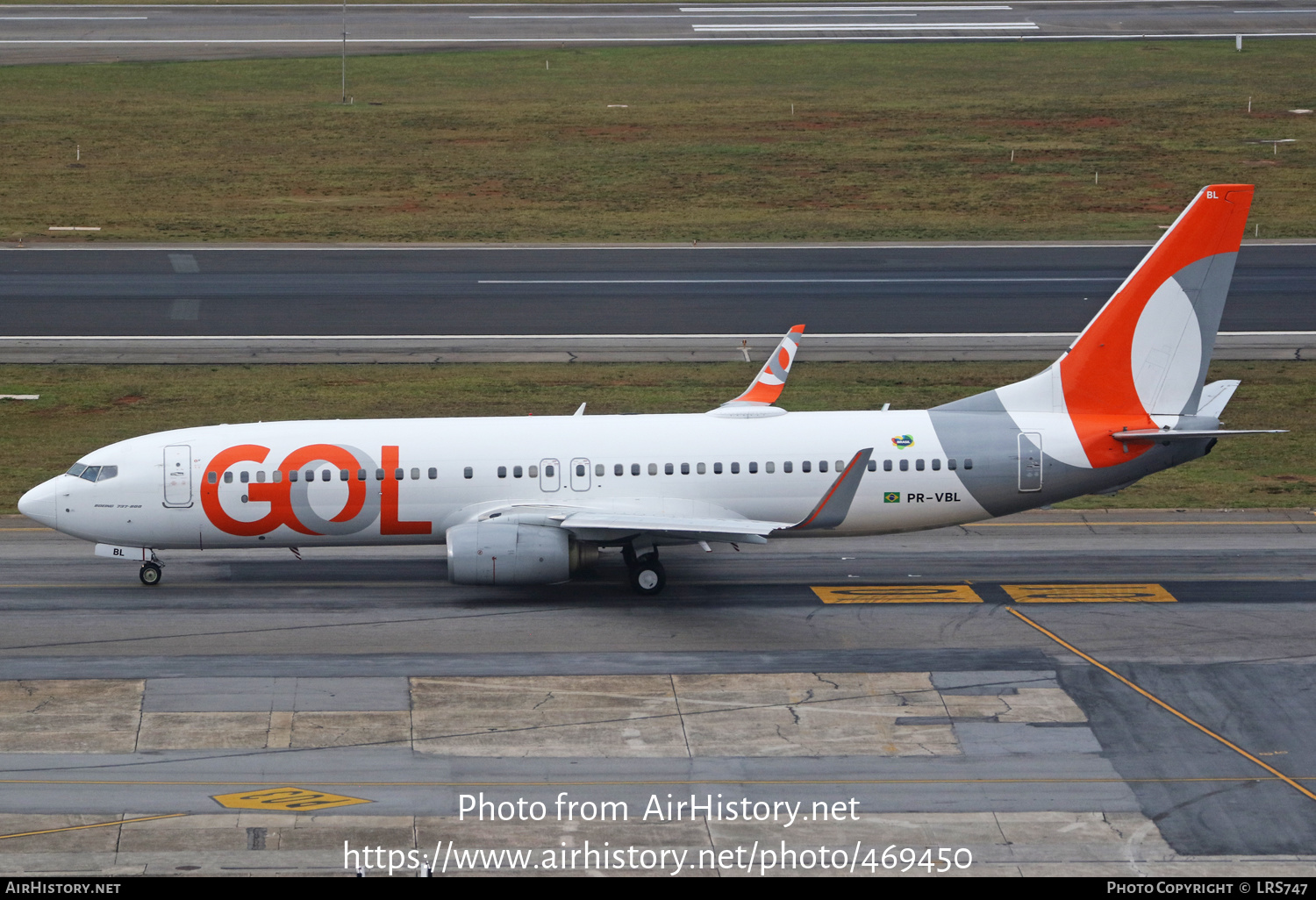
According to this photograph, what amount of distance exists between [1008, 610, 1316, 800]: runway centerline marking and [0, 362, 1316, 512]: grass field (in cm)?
1041

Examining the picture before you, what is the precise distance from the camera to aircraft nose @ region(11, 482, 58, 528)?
32344 mm

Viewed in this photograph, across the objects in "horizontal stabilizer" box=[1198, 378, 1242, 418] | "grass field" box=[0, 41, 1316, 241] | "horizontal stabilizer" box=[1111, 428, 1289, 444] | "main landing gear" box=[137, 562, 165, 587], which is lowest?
"main landing gear" box=[137, 562, 165, 587]

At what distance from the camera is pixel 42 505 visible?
32375mm

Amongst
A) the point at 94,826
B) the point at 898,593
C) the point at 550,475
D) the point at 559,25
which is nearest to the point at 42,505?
the point at 550,475

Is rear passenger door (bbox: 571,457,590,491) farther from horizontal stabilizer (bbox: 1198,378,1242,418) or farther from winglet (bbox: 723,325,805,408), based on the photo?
horizontal stabilizer (bbox: 1198,378,1242,418)

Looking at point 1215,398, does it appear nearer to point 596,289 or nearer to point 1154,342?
point 1154,342

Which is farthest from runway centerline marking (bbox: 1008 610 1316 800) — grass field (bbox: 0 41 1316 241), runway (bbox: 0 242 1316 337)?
grass field (bbox: 0 41 1316 241)

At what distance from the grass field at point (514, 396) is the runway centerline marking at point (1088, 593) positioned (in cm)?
717

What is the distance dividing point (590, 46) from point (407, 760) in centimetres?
8001

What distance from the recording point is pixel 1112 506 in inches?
1516

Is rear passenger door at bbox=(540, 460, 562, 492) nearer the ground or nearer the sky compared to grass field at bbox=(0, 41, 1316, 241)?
nearer the ground

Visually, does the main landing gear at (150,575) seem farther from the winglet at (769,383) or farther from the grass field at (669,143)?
the grass field at (669,143)

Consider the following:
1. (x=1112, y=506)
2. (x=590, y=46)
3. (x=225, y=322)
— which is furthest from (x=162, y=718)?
(x=590, y=46)
